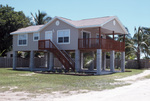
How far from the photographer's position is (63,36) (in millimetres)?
25000

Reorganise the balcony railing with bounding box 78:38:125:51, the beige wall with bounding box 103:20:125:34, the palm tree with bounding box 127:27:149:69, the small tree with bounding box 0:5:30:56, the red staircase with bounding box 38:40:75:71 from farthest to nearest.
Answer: the small tree with bounding box 0:5:30:56
the palm tree with bounding box 127:27:149:69
the beige wall with bounding box 103:20:125:34
the red staircase with bounding box 38:40:75:71
the balcony railing with bounding box 78:38:125:51

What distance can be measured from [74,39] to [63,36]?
1.74m

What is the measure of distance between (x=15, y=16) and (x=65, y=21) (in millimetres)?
18405

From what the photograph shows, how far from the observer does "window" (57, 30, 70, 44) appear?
24.6 meters

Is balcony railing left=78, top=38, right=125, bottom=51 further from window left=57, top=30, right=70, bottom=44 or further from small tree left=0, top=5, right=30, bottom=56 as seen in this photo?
small tree left=0, top=5, right=30, bottom=56

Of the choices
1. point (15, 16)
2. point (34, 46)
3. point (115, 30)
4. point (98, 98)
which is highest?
point (15, 16)

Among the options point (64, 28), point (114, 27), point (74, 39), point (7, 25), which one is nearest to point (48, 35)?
point (64, 28)

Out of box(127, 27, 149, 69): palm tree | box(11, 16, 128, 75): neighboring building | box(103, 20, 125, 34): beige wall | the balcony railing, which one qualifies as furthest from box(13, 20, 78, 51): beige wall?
box(127, 27, 149, 69): palm tree

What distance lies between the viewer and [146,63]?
115ft

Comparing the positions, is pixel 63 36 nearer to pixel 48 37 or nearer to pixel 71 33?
pixel 71 33

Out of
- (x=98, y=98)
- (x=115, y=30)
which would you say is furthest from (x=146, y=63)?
(x=98, y=98)

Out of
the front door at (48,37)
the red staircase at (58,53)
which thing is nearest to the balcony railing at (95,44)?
the red staircase at (58,53)

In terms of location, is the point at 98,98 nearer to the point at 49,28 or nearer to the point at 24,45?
the point at 49,28

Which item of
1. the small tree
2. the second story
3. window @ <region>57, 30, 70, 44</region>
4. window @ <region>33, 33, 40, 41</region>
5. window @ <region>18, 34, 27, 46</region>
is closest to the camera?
the second story
